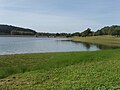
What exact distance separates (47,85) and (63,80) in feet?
3.40

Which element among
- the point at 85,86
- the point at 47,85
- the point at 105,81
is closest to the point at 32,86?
the point at 47,85

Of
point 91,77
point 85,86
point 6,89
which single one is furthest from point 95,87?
point 6,89

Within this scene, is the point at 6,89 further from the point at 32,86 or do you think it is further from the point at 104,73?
the point at 104,73

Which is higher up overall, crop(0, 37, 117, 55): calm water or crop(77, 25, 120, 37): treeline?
crop(77, 25, 120, 37): treeline

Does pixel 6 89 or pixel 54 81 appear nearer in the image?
pixel 6 89

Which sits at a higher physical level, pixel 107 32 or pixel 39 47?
pixel 107 32

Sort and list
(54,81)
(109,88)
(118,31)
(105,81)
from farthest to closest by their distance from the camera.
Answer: (118,31), (54,81), (105,81), (109,88)

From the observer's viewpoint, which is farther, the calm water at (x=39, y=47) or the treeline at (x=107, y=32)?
the treeline at (x=107, y=32)

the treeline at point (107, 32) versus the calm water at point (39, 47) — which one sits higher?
the treeline at point (107, 32)

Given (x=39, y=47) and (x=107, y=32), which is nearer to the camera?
(x=39, y=47)

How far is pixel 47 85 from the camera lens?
1021cm

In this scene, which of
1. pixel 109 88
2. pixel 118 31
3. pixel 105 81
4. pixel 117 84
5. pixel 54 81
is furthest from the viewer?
pixel 118 31

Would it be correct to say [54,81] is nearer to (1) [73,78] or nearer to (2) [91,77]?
(1) [73,78]

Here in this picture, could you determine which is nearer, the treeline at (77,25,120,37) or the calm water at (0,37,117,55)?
the calm water at (0,37,117,55)
